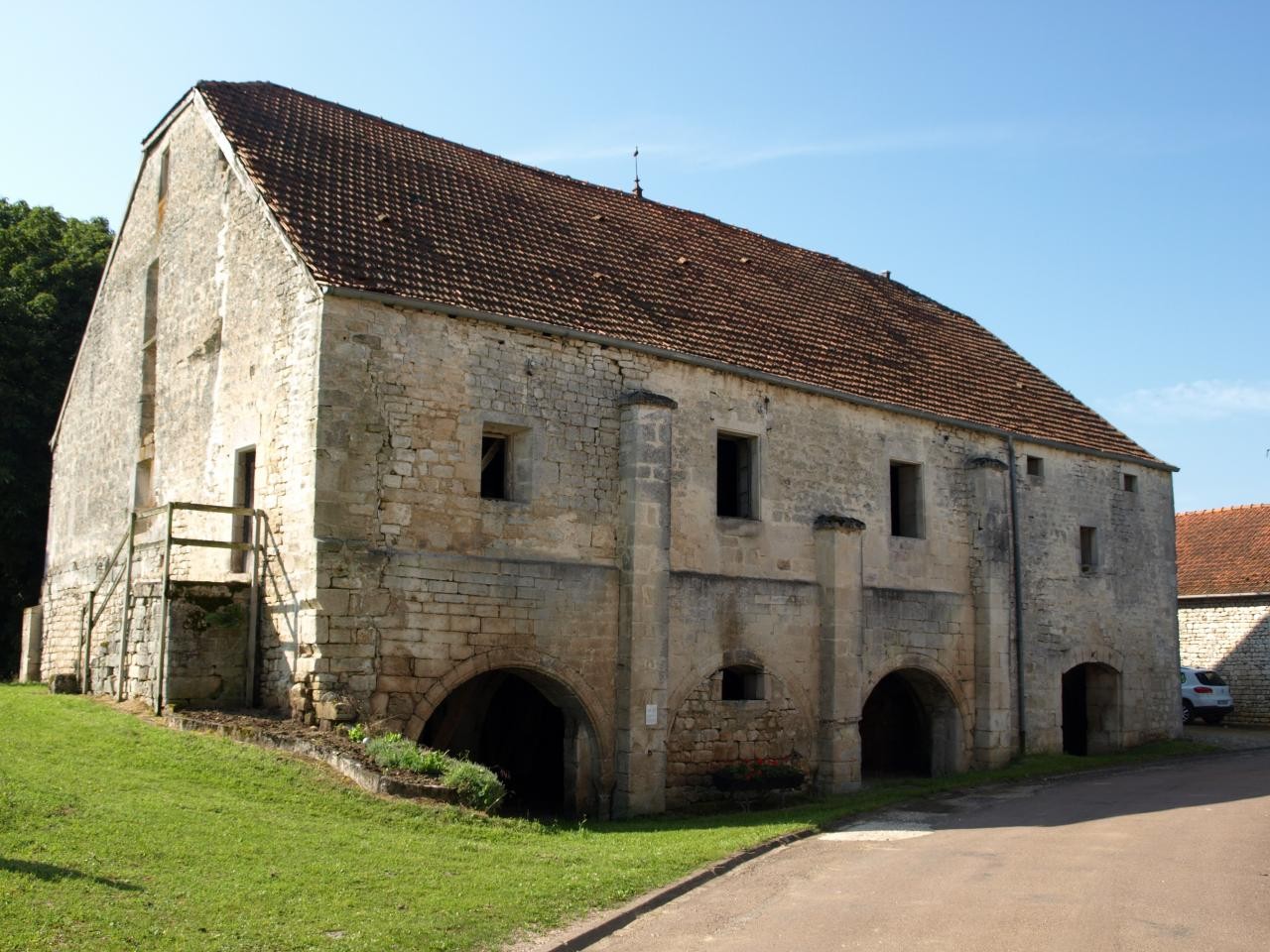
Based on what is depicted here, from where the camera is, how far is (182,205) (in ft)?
60.9

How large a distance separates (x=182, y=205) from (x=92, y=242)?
1064 cm

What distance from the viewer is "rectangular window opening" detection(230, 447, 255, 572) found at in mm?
16016

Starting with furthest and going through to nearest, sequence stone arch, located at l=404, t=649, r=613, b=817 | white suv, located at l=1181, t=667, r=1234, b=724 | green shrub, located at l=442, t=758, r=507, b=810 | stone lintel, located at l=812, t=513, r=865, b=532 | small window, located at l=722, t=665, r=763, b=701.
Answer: white suv, located at l=1181, t=667, r=1234, b=724 < stone lintel, located at l=812, t=513, r=865, b=532 < small window, located at l=722, t=665, r=763, b=701 < stone arch, located at l=404, t=649, r=613, b=817 < green shrub, located at l=442, t=758, r=507, b=810

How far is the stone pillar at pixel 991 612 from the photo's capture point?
20500mm

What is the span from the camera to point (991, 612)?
2075 centimetres

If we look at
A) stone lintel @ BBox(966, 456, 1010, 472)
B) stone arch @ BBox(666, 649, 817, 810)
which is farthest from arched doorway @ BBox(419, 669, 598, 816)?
stone lintel @ BBox(966, 456, 1010, 472)

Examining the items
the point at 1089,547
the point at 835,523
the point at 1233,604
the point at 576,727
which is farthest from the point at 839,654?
the point at 1233,604

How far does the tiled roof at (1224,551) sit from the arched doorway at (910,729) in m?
12.6

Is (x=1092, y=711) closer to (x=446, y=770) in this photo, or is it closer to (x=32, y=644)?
(x=446, y=770)

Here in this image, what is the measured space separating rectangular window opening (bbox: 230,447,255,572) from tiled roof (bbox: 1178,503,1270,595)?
80.4ft

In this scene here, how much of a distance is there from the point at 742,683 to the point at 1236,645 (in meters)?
17.8

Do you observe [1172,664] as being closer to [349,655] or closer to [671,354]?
[671,354]

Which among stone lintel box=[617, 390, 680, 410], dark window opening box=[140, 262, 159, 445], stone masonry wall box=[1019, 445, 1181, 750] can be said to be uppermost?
dark window opening box=[140, 262, 159, 445]

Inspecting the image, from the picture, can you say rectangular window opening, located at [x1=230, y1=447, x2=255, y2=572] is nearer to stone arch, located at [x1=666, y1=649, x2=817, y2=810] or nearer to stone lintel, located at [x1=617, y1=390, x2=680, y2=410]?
stone lintel, located at [x1=617, y1=390, x2=680, y2=410]
